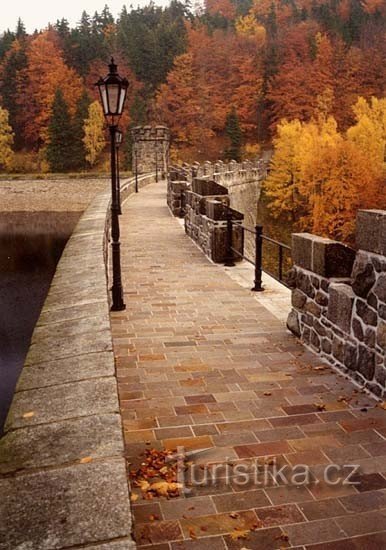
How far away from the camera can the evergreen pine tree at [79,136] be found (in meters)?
65.9

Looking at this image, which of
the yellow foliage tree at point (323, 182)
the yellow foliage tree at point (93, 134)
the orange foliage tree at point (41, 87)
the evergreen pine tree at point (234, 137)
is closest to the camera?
the yellow foliage tree at point (323, 182)

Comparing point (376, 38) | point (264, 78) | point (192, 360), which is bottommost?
point (192, 360)

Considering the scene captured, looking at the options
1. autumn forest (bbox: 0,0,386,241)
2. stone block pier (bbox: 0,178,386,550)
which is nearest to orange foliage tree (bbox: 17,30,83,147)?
autumn forest (bbox: 0,0,386,241)

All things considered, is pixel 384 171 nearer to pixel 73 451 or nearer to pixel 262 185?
pixel 262 185

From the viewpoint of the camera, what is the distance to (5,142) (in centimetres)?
7031

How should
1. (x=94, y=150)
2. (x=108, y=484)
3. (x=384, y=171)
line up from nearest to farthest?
(x=108, y=484), (x=384, y=171), (x=94, y=150)

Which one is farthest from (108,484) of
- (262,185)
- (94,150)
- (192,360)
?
(94,150)

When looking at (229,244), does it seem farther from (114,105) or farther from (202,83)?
(202,83)

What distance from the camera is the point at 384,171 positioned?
40.8 m

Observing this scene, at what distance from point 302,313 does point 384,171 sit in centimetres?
3739

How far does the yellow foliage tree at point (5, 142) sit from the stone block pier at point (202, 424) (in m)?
66.8

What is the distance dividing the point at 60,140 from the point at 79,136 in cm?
260

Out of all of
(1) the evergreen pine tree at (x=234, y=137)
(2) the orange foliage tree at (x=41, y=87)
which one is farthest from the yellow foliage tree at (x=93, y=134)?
(1) the evergreen pine tree at (x=234, y=137)

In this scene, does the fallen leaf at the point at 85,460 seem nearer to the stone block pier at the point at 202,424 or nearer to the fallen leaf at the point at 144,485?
the stone block pier at the point at 202,424
